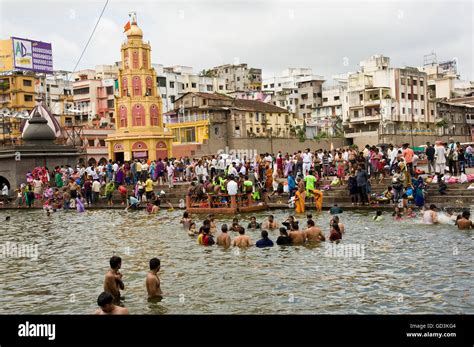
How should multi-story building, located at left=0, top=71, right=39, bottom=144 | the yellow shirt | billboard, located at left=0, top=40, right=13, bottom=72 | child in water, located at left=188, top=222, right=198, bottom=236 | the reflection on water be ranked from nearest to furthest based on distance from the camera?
the reflection on water → child in water, located at left=188, top=222, right=198, bottom=236 → the yellow shirt → billboard, located at left=0, top=40, right=13, bottom=72 → multi-story building, located at left=0, top=71, right=39, bottom=144

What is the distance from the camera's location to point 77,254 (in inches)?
704

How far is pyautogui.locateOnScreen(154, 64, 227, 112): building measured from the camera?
80.3 m

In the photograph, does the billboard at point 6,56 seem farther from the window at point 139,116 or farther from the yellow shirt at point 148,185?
the yellow shirt at point 148,185

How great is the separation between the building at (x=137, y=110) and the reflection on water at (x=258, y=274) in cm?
3263

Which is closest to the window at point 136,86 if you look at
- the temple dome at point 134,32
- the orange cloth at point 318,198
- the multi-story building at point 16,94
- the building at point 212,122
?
the temple dome at point 134,32

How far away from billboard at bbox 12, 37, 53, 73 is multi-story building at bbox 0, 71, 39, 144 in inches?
106

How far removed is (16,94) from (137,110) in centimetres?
2287

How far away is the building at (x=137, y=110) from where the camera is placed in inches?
2122

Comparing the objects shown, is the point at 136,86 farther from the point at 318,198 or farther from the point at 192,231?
the point at 192,231

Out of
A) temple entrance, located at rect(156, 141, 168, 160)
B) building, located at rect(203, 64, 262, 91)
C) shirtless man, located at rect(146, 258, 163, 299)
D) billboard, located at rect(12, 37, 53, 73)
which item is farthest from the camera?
building, located at rect(203, 64, 262, 91)

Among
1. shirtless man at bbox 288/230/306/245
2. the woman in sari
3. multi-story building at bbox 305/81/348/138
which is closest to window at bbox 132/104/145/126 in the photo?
multi-story building at bbox 305/81/348/138

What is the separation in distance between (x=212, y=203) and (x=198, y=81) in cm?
6088

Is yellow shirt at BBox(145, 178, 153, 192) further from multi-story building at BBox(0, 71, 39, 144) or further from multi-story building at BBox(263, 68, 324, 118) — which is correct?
multi-story building at BBox(263, 68, 324, 118)

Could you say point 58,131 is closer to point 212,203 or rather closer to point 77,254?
point 212,203
